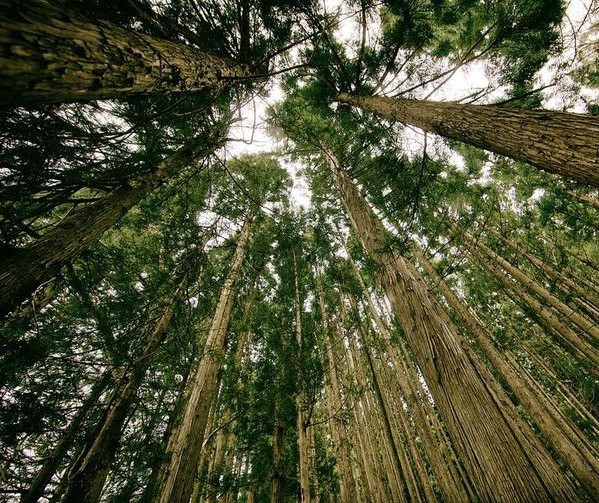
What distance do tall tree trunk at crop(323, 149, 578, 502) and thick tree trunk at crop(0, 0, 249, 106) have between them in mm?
2278

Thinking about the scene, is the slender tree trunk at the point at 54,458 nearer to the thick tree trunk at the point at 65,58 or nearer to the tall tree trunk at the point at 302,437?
the tall tree trunk at the point at 302,437

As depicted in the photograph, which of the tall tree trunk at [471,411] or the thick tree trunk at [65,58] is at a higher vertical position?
the thick tree trunk at [65,58]

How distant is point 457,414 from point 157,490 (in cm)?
433

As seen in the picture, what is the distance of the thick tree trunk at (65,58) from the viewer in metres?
0.91

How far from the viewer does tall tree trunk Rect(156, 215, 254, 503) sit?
3.21m

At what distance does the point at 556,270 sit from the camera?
8430 millimetres

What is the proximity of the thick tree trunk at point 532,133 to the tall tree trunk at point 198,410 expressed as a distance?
426 cm

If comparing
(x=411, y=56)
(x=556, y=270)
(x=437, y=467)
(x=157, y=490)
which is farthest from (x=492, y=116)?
(x=556, y=270)

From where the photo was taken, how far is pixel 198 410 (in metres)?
3.83

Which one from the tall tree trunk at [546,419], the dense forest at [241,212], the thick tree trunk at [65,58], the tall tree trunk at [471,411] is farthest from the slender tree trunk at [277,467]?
the thick tree trunk at [65,58]

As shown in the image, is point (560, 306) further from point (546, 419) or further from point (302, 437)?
point (302, 437)

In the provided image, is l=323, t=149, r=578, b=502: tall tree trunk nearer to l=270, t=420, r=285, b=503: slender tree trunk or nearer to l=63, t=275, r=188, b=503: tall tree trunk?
l=63, t=275, r=188, b=503: tall tree trunk

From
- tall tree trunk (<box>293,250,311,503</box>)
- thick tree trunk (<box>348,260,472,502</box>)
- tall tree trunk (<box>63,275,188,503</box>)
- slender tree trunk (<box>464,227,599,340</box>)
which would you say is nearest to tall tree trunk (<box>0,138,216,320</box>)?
tall tree trunk (<box>63,275,188,503</box>)

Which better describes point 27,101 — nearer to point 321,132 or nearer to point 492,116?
point 492,116
